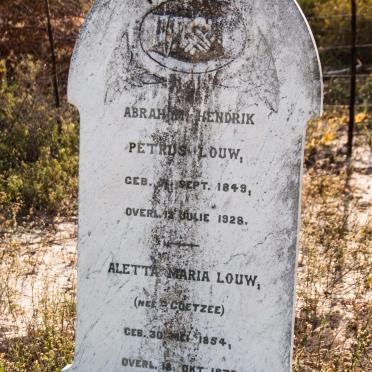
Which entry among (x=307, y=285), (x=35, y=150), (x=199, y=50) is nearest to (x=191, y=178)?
(x=199, y=50)

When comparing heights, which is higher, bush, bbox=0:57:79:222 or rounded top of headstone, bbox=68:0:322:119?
rounded top of headstone, bbox=68:0:322:119

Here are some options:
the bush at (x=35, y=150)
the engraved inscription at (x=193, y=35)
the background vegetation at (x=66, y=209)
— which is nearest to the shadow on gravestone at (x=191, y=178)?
the engraved inscription at (x=193, y=35)

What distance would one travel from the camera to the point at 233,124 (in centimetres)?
323

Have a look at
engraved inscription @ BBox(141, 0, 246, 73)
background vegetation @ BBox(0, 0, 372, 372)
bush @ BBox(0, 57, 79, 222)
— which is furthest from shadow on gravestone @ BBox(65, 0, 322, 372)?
bush @ BBox(0, 57, 79, 222)

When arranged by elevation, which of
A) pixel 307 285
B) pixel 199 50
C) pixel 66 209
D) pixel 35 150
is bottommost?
pixel 307 285

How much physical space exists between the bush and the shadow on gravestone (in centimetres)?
263

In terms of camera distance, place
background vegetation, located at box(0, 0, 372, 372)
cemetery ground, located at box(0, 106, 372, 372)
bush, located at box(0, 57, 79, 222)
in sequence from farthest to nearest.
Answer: bush, located at box(0, 57, 79, 222) < background vegetation, located at box(0, 0, 372, 372) < cemetery ground, located at box(0, 106, 372, 372)

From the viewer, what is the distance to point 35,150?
7.59m

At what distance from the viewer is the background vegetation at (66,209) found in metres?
4.12

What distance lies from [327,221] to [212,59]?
10.3 ft

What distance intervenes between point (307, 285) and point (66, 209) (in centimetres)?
252

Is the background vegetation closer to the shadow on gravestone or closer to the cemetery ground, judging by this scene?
the cemetery ground

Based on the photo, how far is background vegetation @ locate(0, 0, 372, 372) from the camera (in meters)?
4.12

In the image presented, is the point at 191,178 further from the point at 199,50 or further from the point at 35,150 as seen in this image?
the point at 35,150
